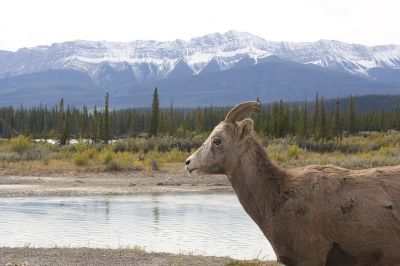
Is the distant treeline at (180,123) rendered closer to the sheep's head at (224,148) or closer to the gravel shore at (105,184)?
the gravel shore at (105,184)

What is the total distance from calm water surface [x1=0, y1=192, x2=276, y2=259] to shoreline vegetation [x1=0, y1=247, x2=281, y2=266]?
2.06 m

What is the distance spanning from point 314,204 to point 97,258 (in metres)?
7.36

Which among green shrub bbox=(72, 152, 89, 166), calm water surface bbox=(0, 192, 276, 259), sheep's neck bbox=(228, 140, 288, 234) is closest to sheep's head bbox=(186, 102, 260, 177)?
sheep's neck bbox=(228, 140, 288, 234)

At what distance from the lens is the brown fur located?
24.5ft

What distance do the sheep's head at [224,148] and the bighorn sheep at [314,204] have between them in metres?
0.01

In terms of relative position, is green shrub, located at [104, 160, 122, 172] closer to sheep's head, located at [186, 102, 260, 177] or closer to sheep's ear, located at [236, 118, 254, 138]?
sheep's head, located at [186, 102, 260, 177]

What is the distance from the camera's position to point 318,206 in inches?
305

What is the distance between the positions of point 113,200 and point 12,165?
15.2 metres

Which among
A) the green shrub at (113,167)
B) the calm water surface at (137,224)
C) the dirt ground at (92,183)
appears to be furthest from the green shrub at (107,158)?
the calm water surface at (137,224)

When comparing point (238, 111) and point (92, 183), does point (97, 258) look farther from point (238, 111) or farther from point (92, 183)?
point (92, 183)

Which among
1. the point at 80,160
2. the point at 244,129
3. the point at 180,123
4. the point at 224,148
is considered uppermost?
the point at 244,129

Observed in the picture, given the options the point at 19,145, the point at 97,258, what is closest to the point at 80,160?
the point at 19,145

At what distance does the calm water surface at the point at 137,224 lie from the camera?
17.8 meters

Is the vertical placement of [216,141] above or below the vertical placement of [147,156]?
above
